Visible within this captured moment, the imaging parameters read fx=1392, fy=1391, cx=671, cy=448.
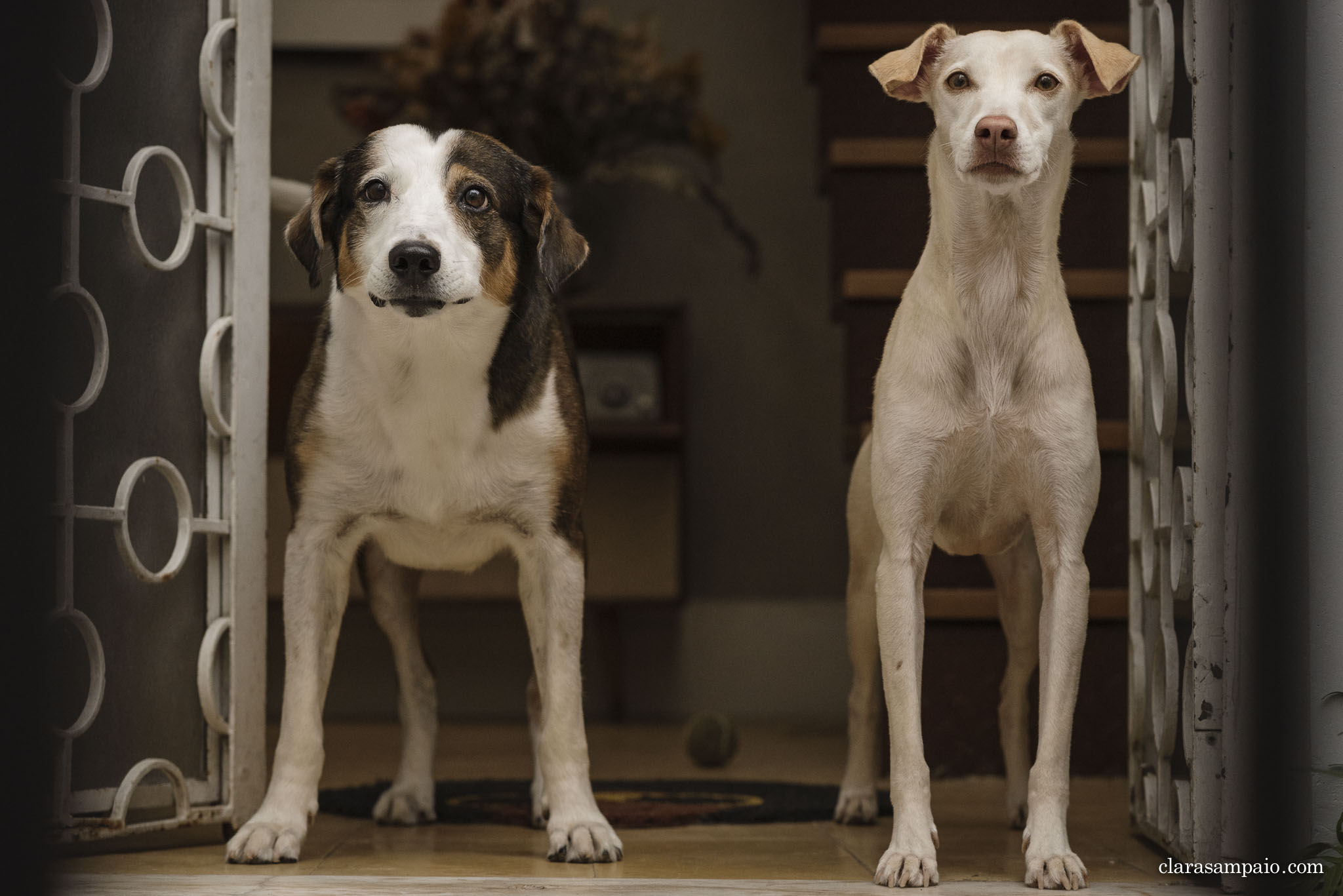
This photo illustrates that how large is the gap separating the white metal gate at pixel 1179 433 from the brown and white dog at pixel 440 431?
3.04 feet

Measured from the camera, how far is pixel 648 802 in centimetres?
298

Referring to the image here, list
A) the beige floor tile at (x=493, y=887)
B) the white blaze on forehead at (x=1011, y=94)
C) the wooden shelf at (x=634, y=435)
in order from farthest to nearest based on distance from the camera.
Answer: the wooden shelf at (x=634, y=435) → the white blaze on forehead at (x=1011, y=94) → the beige floor tile at (x=493, y=887)

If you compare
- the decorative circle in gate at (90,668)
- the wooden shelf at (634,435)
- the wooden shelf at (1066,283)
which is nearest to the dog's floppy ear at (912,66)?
the wooden shelf at (1066,283)

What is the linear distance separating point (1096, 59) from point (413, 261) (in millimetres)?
1086

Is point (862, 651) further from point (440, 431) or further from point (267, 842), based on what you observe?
point (267, 842)

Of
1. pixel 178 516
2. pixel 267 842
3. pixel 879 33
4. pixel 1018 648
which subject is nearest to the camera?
pixel 267 842

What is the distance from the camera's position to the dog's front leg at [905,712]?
1977mm

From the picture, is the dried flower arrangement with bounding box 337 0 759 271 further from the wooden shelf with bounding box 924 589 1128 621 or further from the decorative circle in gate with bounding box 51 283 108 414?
the decorative circle in gate with bounding box 51 283 108 414

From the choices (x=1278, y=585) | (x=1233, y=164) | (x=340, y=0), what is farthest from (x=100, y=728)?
(x=340, y=0)

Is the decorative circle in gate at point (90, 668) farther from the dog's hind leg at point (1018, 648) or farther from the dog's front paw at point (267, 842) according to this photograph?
the dog's hind leg at point (1018, 648)

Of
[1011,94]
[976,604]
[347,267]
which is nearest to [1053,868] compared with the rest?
[1011,94]

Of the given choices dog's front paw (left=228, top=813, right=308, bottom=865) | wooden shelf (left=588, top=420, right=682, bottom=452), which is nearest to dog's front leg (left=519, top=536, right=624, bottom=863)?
dog's front paw (left=228, top=813, right=308, bottom=865)

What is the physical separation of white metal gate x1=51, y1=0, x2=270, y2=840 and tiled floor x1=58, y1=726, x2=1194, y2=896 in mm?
143

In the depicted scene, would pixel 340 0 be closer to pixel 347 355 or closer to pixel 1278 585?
pixel 347 355
